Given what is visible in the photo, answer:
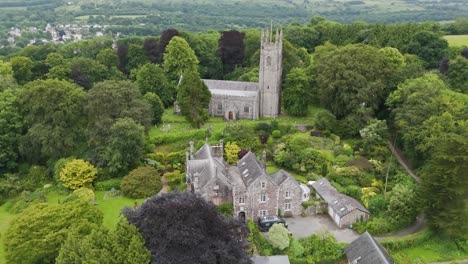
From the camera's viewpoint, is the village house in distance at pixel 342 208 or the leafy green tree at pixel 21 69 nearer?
the village house in distance at pixel 342 208

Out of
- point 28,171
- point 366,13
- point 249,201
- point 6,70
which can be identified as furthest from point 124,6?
point 249,201

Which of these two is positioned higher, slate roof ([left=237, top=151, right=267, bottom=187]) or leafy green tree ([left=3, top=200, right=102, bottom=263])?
slate roof ([left=237, top=151, right=267, bottom=187])

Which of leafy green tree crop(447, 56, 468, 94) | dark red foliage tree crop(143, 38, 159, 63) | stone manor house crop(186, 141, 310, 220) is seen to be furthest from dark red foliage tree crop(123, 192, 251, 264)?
dark red foliage tree crop(143, 38, 159, 63)

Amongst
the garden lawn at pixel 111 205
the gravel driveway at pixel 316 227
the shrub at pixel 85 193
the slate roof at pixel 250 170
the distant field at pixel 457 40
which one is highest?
the distant field at pixel 457 40

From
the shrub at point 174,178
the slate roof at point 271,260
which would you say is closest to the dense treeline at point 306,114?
the shrub at point 174,178

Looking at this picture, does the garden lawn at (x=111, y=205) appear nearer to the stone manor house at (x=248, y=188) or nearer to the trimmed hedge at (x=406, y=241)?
the stone manor house at (x=248, y=188)

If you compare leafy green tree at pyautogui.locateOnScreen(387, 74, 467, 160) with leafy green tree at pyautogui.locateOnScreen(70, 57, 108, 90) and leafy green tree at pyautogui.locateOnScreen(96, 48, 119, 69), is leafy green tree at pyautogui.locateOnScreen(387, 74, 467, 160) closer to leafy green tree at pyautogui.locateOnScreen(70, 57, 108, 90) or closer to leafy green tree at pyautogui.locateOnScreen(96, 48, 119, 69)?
leafy green tree at pyautogui.locateOnScreen(70, 57, 108, 90)

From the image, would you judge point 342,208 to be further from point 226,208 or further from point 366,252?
point 226,208

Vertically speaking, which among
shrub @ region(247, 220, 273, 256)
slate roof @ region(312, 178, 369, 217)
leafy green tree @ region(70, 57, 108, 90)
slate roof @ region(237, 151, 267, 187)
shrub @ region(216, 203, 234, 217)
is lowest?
shrub @ region(247, 220, 273, 256)
